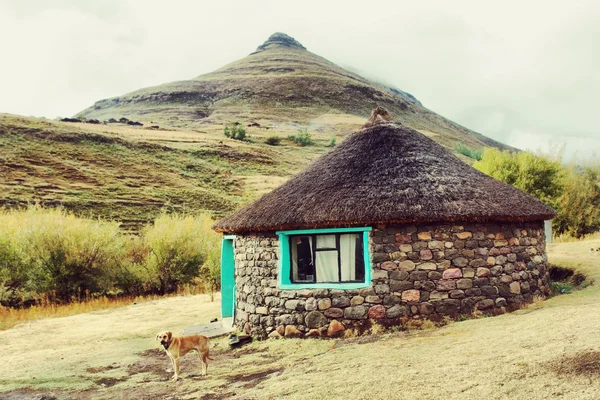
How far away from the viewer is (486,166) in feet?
76.8

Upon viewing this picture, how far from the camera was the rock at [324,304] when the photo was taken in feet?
30.6

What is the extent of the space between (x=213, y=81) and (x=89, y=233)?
82572mm

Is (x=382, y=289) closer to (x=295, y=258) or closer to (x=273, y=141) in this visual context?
(x=295, y=258)

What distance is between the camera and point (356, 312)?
9.14m

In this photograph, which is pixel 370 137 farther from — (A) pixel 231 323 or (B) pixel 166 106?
(B) pixel 166 106

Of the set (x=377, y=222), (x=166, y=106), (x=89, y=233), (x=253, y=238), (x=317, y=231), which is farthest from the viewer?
(x=166, y=106)

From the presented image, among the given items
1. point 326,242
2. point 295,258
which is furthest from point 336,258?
point 295,258

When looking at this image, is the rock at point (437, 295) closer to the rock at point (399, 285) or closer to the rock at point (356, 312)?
the rock at point (399, 285)

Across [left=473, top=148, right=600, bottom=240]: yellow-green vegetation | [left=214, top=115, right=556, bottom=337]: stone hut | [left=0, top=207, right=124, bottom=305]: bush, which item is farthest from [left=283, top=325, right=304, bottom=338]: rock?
[left=473, top=148, right=600, bottom=240]: yellow-green vegetation

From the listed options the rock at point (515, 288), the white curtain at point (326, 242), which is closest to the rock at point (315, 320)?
the white curtain at point (326, 242)

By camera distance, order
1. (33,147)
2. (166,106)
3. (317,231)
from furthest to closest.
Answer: (166,106) → (33,147) → (317,231)

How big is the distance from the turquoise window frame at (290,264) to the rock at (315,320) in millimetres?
508

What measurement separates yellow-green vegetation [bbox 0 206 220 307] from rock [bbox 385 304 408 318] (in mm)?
13227

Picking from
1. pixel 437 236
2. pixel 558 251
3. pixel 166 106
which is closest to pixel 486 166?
pixel 558 251
